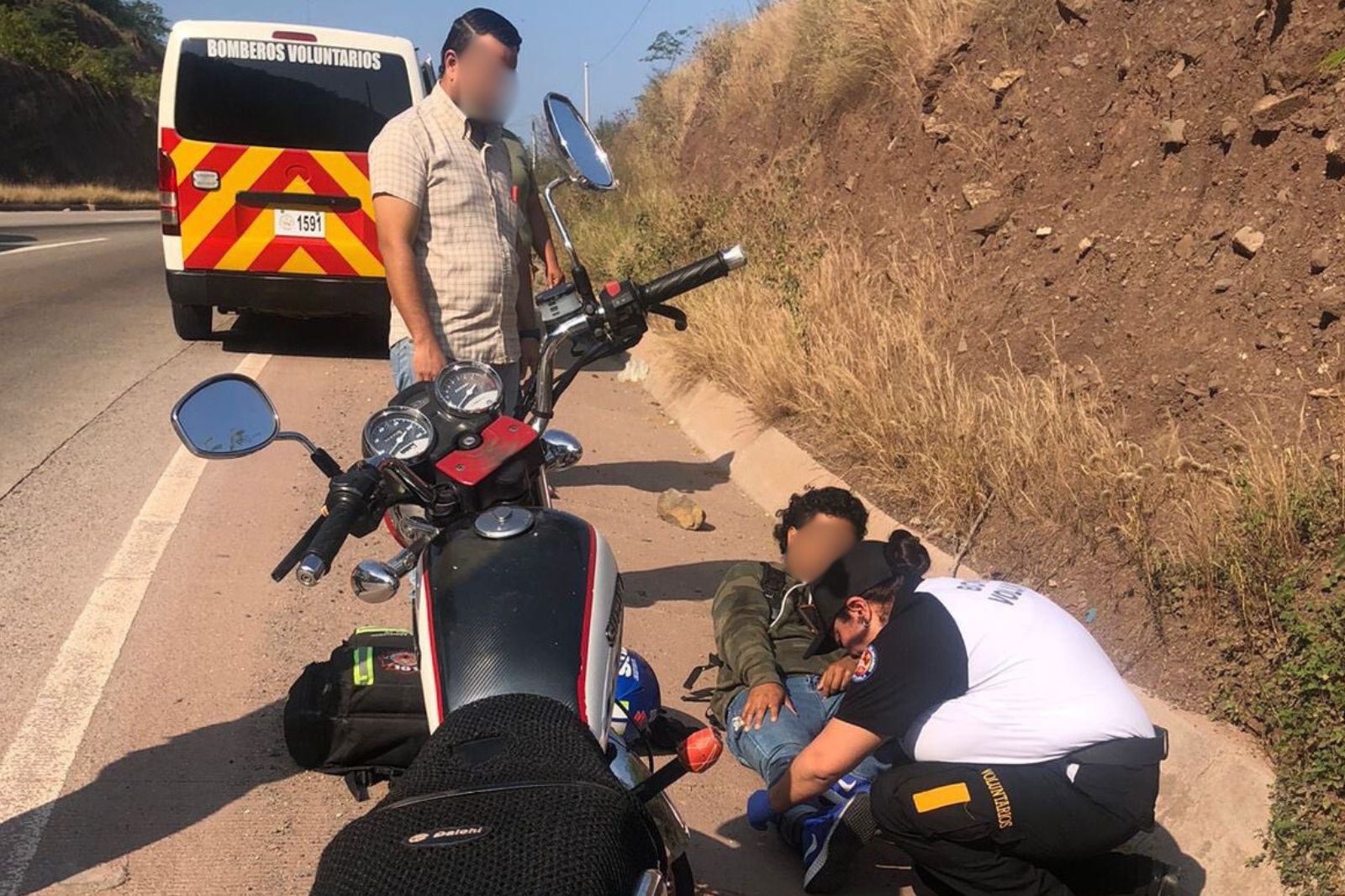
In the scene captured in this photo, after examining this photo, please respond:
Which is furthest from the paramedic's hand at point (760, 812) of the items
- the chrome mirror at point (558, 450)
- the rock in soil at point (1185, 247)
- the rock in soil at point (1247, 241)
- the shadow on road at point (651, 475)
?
the rock in soil at point (1185, 247)

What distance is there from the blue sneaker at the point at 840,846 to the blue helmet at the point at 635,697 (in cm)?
54

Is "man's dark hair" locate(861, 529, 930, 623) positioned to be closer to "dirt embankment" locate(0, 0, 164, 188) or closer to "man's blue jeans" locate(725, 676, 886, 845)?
"man's blue jeans" locate(725, 676, 886, 845)

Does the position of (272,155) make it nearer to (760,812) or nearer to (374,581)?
(760,812)

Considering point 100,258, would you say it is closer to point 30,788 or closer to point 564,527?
point 30,788

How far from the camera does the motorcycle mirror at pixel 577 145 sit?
3.17 metres

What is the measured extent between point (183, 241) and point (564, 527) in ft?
24.7

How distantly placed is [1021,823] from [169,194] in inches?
303

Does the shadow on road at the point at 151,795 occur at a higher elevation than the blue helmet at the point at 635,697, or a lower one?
lower

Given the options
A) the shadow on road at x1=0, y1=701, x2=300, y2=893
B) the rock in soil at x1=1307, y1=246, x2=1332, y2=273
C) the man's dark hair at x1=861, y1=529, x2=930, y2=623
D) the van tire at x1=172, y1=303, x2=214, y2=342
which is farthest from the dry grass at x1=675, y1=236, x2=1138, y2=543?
the van tire at x1=172, y1=303, x2=214, y2=342

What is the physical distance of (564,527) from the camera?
2217 mm

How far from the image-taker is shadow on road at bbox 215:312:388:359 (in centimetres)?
979

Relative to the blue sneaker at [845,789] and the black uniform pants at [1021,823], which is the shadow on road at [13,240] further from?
the black uniform pants at [1021,823]

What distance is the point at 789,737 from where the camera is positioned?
3641 millimetres

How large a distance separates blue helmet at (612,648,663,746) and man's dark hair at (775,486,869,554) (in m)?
0.71
